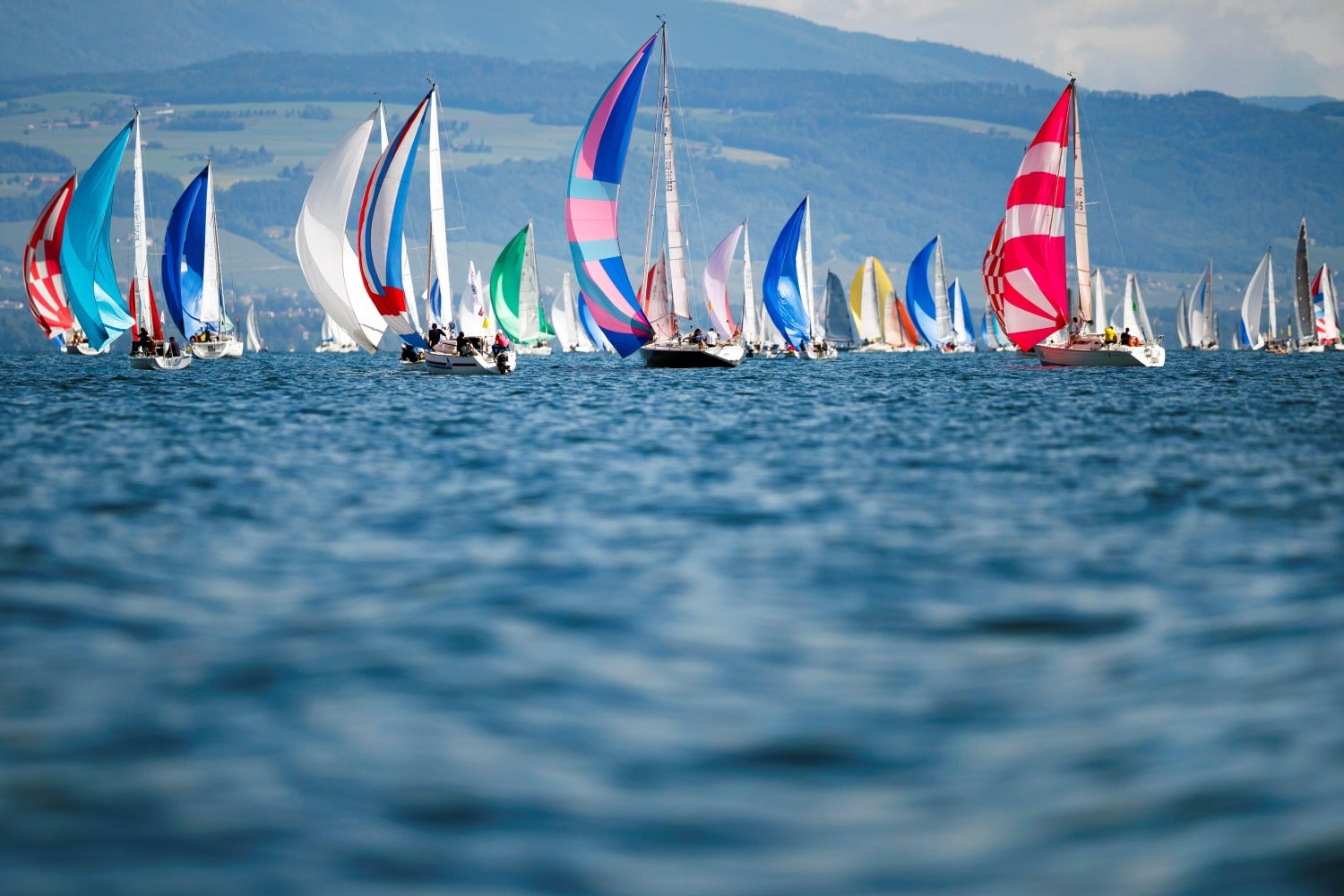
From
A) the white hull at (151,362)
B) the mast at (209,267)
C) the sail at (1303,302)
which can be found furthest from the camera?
the sail at (1303,302)

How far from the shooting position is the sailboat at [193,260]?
56.9m

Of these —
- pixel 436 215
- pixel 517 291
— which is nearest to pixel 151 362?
pixel 436 215

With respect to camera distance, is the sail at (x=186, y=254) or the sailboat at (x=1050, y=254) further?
the sail at (x=186, y=254)

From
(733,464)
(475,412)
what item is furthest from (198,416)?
Answer: (733,464)

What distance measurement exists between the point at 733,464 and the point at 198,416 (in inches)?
492

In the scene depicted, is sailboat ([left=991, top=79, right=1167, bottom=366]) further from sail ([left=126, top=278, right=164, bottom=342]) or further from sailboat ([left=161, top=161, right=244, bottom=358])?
sailboat ([left=161, top=161, right=244, bottom=358])

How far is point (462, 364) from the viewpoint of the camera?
42406mm

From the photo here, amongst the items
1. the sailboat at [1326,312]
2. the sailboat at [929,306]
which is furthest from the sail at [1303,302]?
the sailboat at [929,306]

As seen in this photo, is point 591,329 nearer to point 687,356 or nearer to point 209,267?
point 209,267

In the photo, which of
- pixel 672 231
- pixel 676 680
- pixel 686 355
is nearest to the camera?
pixel 676 680

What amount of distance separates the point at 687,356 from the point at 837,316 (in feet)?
179

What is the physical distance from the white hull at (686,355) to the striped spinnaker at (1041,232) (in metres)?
8.48

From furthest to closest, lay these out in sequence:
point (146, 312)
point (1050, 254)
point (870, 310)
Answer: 1. point (870, 310)
2. point (146, 312)
3. point (1050, 254)

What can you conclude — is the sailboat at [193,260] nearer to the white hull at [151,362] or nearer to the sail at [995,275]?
the white hull at [151,362]
